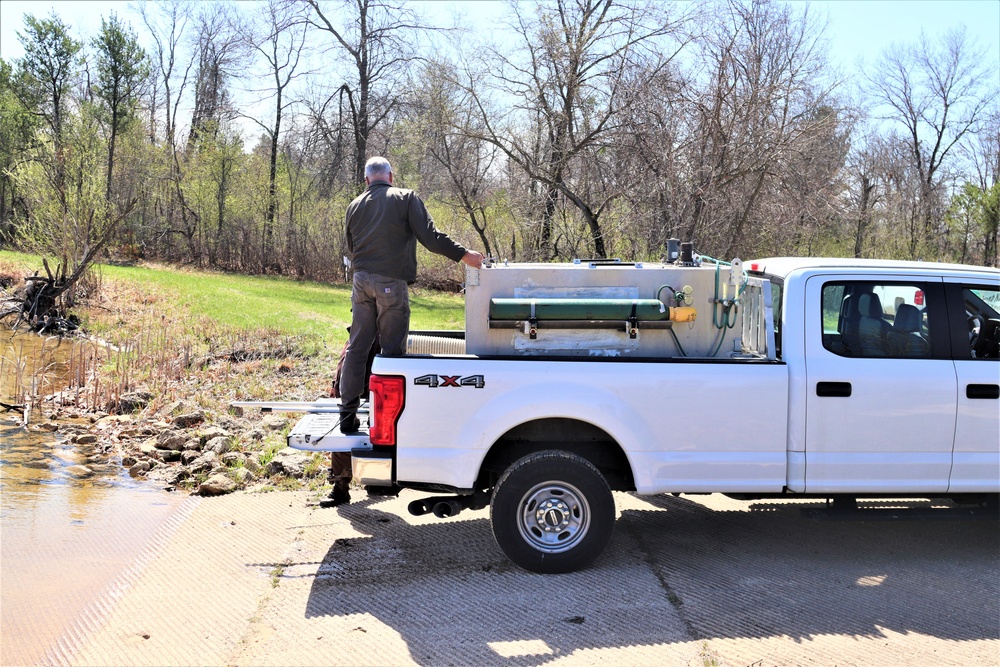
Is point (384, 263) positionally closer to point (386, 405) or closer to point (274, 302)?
point (386, 405)

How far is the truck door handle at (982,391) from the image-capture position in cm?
548

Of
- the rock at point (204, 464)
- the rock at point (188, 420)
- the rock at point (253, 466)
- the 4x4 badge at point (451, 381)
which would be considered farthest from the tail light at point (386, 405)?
the rock at point (188, 420)

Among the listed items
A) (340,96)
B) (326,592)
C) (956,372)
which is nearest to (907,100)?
(340,96)

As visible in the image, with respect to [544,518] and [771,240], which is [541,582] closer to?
[544,518]

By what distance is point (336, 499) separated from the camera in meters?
6.75

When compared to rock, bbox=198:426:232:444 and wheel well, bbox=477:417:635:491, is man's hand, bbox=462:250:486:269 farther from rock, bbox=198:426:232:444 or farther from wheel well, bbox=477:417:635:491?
rock, bbox=198:426:232:444

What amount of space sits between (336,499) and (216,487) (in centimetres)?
130

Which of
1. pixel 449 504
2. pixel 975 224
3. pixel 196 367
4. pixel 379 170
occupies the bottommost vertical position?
pixel 449 504

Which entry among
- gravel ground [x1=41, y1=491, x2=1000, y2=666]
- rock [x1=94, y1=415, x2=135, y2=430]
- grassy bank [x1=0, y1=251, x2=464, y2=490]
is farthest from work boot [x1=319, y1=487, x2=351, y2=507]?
rock [x1=94, y1=415, x2=135, y2=430]

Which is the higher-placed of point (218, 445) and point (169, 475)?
point (218, 445)

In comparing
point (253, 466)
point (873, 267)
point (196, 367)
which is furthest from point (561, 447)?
point (196, 367)

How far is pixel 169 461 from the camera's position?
28.2 ft

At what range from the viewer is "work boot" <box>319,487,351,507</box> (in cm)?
673

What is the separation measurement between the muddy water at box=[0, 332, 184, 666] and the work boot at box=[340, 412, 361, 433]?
163cm
